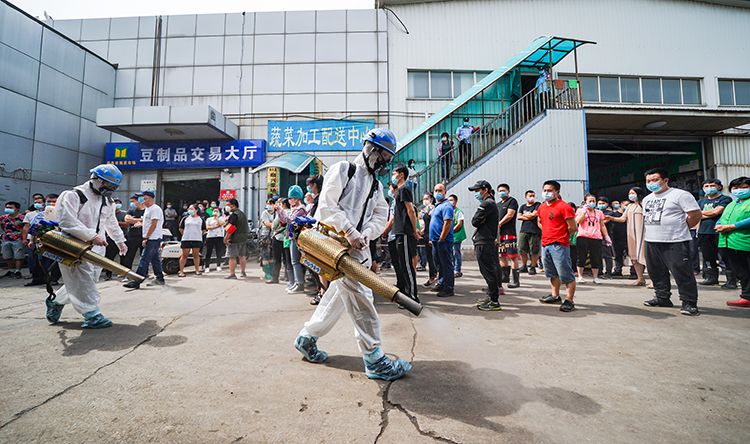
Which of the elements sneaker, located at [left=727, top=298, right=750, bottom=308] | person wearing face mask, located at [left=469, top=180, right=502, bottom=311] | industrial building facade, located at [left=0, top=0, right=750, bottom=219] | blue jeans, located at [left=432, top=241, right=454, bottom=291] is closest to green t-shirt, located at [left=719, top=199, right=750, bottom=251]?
sneaker, located at [left=727, top=298, right=750, bottom=308]

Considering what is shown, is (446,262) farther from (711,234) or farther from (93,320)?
(711,234)

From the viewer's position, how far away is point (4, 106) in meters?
10.9

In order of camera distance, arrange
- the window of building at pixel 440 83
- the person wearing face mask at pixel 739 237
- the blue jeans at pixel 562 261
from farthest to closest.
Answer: the window of building at pixel 440 83 < the person wearing face mask at pixel 739 237 < the blue jeans at pixel 562 261

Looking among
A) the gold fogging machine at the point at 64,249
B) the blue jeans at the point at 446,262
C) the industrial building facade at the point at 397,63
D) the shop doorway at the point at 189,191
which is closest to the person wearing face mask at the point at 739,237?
the blue jeans at the point at 446,262

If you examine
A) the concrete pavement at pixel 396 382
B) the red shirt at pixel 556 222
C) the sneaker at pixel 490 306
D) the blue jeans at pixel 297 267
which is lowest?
the concrete pavement at pixel 396 382

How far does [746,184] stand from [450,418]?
6404 millimetres

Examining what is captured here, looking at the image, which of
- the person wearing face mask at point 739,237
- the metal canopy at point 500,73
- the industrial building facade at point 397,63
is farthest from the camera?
the industrial building facade at point 397,63

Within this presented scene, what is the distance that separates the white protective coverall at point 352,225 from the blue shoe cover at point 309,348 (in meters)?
0.06

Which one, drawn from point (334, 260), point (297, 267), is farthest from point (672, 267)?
point (297, 267)

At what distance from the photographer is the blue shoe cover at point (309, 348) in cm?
284

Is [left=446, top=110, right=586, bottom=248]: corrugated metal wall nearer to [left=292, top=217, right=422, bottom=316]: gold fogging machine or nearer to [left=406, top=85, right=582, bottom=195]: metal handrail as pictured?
[left=406, top=85, right=582, bottom=195]: metal handrail

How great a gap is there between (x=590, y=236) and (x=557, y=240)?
311cm

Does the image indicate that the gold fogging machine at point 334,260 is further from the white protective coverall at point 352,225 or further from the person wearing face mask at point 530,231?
the person wearing face mask at point 530,231

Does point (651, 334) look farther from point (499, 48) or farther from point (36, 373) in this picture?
point (499, 48)
